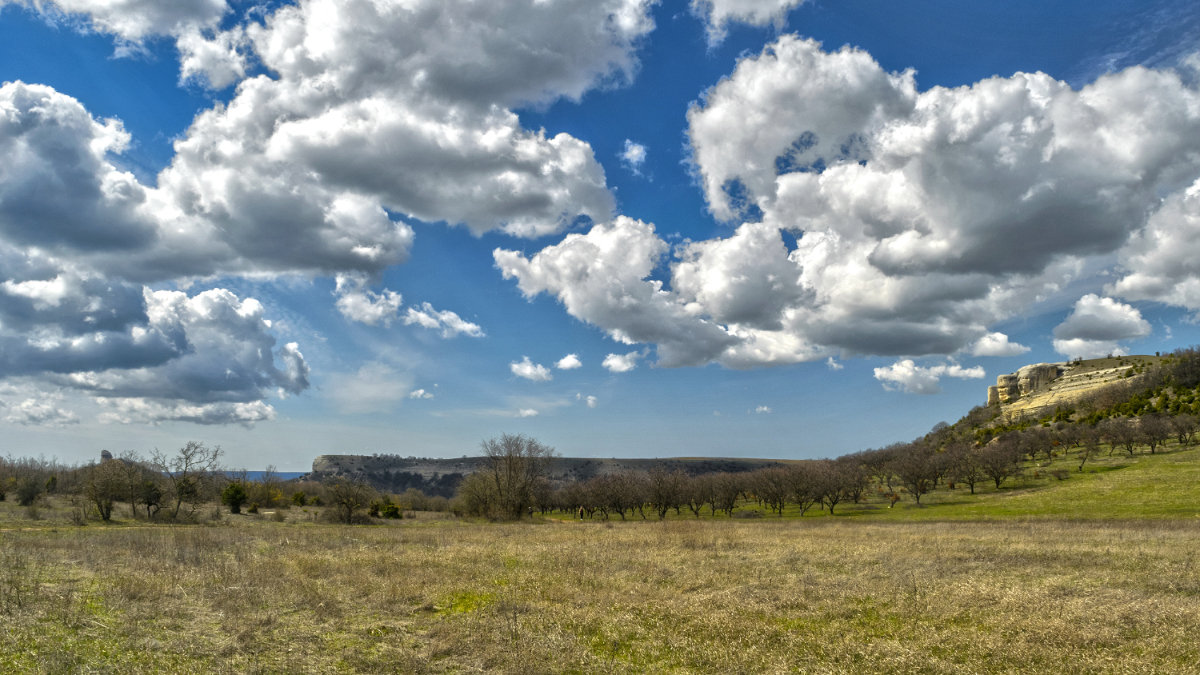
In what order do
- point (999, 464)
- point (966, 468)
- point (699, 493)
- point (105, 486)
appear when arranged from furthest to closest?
point (699, 493), point (966, 468), point (999, 464), point (105, 486)

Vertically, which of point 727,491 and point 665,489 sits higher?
point 665,489

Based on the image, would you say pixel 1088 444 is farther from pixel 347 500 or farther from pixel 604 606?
pixel 347 500

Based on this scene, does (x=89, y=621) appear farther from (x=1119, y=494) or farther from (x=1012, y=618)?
(x=1119, y=494)

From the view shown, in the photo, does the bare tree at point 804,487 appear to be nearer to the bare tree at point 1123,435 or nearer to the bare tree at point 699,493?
the bare tree at point 699,493

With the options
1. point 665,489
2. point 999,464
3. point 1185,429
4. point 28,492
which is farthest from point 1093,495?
point 28,492

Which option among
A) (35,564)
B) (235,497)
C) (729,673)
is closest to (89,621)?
(35,564)

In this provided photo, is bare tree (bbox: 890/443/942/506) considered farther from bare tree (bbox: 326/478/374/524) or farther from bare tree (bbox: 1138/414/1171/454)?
bare tree (bbox: 326/478/374/524)

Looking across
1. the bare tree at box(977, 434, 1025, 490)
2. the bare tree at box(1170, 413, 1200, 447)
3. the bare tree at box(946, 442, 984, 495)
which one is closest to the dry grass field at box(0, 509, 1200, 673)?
the bare tree at box(977, 434, 1025, 490)

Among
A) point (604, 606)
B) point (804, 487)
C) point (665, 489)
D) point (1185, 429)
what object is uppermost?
point (1185, 429)

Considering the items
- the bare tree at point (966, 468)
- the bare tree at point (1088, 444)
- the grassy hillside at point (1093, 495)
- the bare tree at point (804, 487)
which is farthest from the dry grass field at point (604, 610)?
the bare tree at point (1088, 444)

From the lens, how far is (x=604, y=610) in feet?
57.9

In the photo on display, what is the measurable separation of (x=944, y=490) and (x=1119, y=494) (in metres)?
40.2

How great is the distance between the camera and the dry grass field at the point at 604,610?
12.8 m

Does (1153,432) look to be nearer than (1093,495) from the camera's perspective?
→ No
